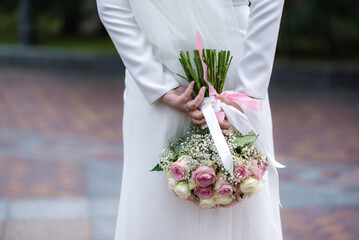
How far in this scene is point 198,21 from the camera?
2.36 m

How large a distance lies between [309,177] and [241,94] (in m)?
3.12

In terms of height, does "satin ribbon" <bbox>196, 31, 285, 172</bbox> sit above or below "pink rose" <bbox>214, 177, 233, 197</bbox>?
above

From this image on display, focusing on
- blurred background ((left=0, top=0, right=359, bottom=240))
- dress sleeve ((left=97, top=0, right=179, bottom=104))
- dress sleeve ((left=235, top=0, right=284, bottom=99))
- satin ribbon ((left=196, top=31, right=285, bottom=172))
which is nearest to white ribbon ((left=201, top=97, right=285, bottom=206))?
satin ribbon ((left=196, top=31, right=285, bottom=172))

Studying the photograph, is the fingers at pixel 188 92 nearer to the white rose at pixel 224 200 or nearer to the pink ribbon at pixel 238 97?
the pink ribbon at pixel 238 97

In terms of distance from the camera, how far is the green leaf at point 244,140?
228 centimetres

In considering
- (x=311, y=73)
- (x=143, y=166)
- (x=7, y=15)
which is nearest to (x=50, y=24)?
(x=7, y=15)

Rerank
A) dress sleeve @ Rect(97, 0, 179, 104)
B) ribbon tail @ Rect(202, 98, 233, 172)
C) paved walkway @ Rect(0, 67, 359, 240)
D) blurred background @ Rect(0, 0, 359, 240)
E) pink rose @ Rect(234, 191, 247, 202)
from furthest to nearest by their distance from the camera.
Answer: blurred background @ Rect(0, 0, 359, 240)
paved walkway @ Rect(0, 67, 359, 240)
dress sleeve @ Rect(97, 0, 179, 104)
pink rose @ Rect(234, 191, 247, 202)
ribbon tail @ Rect(202, 98, 233, 172)

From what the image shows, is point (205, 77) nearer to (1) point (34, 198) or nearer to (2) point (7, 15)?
(1) point (34, 198)

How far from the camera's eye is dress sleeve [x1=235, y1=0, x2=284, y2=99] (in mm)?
2342

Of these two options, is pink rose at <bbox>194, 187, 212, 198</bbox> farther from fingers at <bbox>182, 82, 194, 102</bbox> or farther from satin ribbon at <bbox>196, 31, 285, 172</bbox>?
fingers at <bbox>182, 82, 194, 102</bbox>

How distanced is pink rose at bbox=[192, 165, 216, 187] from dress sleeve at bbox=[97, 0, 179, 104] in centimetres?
39

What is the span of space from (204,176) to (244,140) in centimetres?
25

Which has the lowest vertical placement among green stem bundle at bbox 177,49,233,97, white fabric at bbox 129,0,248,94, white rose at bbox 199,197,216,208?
white rose at bbox 199,197,216,208

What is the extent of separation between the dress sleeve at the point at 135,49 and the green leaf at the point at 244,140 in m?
0.37
